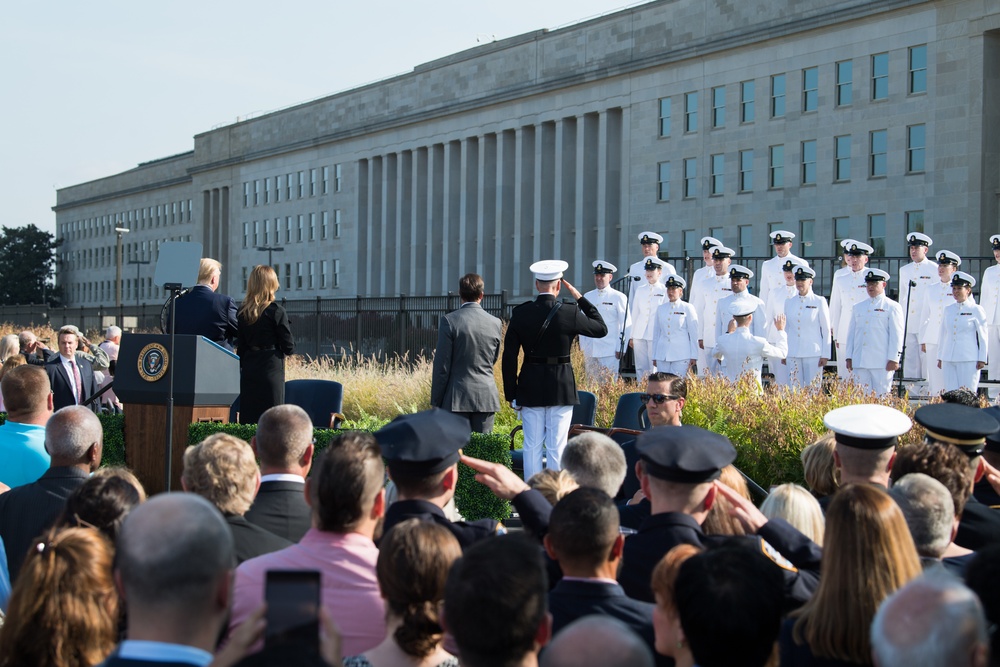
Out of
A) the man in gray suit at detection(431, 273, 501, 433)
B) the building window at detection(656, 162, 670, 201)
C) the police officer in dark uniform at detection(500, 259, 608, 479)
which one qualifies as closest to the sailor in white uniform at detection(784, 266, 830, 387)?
the police officer in dark uniform at detection(500, 259, 608, 479)

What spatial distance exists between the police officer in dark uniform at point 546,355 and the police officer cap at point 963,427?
4757 millimetres

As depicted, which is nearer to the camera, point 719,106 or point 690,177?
point 719,106

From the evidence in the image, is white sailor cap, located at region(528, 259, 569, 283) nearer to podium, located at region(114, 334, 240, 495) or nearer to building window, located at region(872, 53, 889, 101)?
podium, located at region(114, 334, 240, 495)

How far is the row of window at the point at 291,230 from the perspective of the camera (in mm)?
83250

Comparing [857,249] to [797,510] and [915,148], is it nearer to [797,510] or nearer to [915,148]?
[797,510]

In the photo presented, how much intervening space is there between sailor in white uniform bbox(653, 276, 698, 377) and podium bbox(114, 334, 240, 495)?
969 centimetres

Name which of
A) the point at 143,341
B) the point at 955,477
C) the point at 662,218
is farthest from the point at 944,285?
the point at 662,218

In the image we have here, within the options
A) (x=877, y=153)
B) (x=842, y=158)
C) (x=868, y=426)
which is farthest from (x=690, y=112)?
(x=868, y=426)

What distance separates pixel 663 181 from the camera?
186 ft

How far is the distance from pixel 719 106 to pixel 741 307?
126 feet

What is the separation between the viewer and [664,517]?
174 inches

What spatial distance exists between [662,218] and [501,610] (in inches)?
2137

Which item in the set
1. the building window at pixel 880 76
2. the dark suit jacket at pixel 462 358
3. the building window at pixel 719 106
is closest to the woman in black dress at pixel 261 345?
the dark suit jacket at pixel 462 358

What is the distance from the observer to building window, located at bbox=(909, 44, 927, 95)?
148 ft
